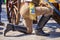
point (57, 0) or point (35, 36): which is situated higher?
point (57, 0)

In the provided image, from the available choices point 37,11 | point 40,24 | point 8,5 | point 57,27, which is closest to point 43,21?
point 40,24

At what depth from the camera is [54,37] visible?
16.2 ft

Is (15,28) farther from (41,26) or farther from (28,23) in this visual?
(41,26)

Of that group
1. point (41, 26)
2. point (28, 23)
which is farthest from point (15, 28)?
point (41, 26)

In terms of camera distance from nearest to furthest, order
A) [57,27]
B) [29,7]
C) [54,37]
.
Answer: [29,7]
[54,37]
[57,27]

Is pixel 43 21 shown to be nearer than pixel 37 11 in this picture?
No

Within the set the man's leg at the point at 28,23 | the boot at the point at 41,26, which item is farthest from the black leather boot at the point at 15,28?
the boot at the point at 41,26

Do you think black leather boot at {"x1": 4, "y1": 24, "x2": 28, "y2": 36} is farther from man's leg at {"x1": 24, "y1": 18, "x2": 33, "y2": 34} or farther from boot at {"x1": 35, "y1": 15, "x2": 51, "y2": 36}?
boot at {"x1": 35, "y1": 15, "x2": 51, "y2": 36}

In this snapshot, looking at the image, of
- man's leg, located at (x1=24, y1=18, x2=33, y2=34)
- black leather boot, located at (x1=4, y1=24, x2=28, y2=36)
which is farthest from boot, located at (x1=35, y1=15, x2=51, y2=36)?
black leather boot, located at (x1=4, y1=24, x2=28, y2=36)

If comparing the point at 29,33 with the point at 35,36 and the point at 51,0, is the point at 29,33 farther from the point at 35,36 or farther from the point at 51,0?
the point at 51,0

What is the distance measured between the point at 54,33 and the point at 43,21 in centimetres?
51

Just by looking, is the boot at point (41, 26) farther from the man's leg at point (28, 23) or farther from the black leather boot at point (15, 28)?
the black leather boot at point (15, 28)

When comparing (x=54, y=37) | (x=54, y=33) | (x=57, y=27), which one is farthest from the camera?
(x=57, y=27)

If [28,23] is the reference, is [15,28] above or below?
below
